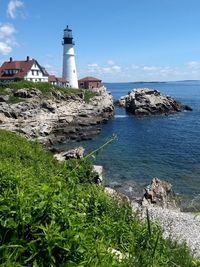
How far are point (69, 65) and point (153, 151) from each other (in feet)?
209

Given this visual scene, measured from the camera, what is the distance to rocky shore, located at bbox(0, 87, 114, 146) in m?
56.9

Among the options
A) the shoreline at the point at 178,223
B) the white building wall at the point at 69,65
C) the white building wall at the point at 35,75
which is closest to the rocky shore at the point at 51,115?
the white building wall at the point at 35,75

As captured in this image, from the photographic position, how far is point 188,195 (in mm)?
31828

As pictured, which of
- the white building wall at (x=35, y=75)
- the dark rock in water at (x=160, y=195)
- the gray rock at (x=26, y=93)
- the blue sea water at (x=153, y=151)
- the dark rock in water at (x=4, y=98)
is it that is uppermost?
the white building wall at (x=35, y=75)

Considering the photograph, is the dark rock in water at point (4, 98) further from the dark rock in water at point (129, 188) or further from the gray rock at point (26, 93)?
the dark rock in water at point (129, 188)

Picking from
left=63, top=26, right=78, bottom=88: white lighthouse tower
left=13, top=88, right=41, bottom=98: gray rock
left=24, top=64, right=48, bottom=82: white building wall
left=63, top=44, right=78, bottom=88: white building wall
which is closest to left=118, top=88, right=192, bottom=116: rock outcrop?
left=63, top=44, right=78, bottom=88: white building wall

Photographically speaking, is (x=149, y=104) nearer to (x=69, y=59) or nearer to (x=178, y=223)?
(x=69, y=59)

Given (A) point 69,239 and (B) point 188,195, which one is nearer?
(A) point 69,239

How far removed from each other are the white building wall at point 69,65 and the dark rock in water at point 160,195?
8148 cm

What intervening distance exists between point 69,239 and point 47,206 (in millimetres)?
561

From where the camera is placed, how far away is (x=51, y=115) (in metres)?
66.2

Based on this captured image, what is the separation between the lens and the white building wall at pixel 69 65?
10694 centimetres

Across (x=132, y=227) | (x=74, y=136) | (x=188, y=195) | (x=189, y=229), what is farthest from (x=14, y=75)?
(x=132, y=227)

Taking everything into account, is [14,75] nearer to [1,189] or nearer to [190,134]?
[190,134]
